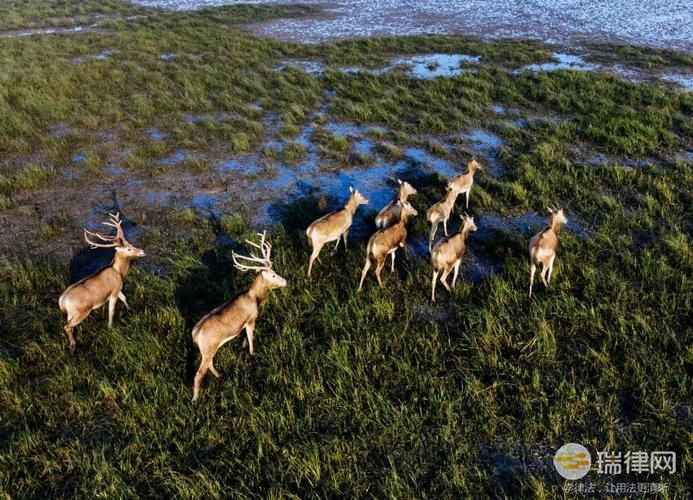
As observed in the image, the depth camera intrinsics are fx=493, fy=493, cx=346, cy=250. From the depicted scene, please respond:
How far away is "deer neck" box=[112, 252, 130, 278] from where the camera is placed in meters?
7.85

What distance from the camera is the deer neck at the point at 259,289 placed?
23.0ft

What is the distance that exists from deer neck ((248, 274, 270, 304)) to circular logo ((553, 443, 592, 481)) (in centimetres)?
428

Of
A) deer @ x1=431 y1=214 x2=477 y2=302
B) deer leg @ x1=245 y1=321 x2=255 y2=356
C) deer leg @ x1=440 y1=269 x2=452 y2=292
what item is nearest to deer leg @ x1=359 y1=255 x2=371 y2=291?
deer @ x1=431 y1=214 x2=477 y2=302

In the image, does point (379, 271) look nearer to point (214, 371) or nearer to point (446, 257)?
point (446, 257)

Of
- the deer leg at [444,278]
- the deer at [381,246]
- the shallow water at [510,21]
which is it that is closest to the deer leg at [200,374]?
the deer at [381,246]

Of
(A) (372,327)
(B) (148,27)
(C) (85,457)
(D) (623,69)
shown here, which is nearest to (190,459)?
(C) (85,457)

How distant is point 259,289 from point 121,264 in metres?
2.54

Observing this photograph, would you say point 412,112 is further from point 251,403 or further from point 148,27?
point 148,27

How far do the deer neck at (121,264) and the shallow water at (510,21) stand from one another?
79.9ft

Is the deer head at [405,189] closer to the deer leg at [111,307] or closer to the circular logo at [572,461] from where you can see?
the deer leg at [111,307]

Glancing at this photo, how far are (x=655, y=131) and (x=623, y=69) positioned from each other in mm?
8978

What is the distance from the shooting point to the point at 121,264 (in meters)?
7.98

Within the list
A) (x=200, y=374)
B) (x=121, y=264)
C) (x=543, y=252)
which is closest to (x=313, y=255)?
(x=121, y=264)

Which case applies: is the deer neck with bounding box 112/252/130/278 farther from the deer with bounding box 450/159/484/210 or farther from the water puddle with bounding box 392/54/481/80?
the water puddle with bounding box 392/54/481/80
